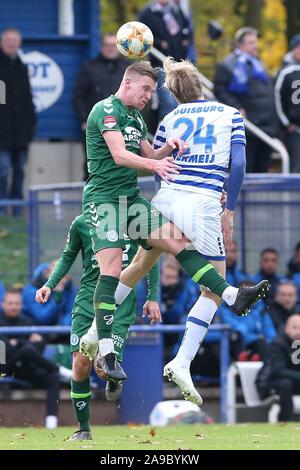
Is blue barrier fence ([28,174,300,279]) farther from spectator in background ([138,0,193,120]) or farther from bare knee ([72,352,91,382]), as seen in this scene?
bare knee ([72,352,91,382])

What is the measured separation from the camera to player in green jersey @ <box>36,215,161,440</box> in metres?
11.6

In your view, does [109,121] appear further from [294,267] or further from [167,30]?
[167,30]

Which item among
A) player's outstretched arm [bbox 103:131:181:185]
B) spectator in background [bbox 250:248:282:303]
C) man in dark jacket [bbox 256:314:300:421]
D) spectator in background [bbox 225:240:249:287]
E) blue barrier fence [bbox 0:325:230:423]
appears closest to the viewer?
player's outstretched arm [bbox 103:131:181:185]

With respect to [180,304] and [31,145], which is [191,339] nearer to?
[180,304]

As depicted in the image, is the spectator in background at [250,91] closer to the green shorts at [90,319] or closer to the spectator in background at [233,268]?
the spectator in background at [233,268]

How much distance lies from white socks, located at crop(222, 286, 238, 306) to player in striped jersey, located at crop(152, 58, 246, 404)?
1.29 feet

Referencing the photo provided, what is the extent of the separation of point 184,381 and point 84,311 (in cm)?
136

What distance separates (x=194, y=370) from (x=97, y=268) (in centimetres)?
536

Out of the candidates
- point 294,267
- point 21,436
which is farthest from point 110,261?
point 294,267

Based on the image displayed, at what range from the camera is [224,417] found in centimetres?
1606

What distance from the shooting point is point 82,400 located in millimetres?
11578

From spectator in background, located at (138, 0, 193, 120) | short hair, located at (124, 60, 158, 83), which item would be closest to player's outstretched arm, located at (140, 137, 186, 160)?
short hair, located at (124, 60, 158, 83)

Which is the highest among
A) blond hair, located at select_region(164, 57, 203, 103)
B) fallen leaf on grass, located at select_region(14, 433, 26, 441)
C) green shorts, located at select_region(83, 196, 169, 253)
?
blond hair, located at select_region(164, 57, 203, 103)

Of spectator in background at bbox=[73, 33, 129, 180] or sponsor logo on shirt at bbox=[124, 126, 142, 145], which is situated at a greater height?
spectator in background at bbox=[73, 33, 129, 180]
